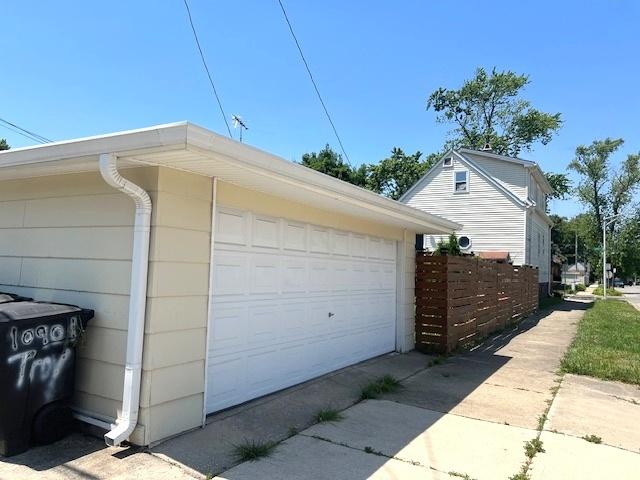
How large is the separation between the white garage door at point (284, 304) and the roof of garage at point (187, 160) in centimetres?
61

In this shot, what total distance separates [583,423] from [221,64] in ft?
26.4

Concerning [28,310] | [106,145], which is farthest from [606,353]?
[28,310]

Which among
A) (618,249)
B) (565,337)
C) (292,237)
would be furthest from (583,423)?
(618,249)

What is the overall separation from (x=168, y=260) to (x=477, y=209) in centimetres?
1951

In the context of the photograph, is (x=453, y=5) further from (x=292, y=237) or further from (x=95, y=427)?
(x=95, y=427)

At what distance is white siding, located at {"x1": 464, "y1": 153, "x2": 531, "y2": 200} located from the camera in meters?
21.5

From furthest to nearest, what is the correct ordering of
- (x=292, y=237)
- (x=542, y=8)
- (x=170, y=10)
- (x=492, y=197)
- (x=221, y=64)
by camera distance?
(x=492, y=197) → (x=542, y=8) → (x=221, y=64) → (x=170, y=10) → (x=292, y=237)

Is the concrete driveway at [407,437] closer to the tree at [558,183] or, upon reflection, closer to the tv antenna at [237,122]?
the tv antenna at [237,122]

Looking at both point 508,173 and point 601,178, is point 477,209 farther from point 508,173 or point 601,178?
point 601,178

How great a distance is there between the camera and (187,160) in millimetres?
3639

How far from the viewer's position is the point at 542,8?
32.2 ft

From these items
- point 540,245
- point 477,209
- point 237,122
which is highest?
point 237,122

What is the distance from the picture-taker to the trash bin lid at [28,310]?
11.5ft

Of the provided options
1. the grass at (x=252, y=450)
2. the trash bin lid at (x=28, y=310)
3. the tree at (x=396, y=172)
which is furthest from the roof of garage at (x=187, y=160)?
the tree at (x=396, y=172)
